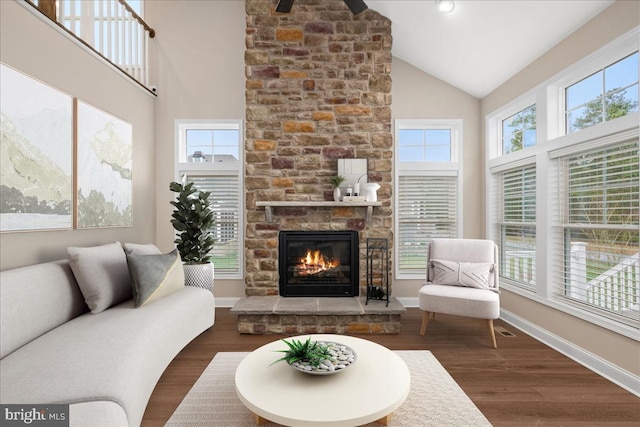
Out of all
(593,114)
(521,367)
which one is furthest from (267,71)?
(521,367)

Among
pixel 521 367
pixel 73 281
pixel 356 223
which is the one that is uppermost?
pixel 356 223

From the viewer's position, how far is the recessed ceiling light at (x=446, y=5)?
2.98 metres

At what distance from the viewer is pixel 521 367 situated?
8.34 feet

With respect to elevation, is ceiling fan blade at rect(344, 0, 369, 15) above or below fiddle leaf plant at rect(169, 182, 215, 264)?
above

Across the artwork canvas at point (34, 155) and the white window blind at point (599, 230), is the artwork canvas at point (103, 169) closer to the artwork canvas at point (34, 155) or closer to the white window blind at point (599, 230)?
the artwork canvas at point (34, 155)

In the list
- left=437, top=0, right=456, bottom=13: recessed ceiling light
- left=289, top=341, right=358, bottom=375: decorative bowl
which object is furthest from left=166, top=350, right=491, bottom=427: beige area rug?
left=437, top=0, right=456, bottom=13: recessed ceiling light

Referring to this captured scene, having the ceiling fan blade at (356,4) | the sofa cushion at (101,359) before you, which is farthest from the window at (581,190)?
the sofa cushion at (101,359)

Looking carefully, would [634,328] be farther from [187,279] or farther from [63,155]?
[63,155]

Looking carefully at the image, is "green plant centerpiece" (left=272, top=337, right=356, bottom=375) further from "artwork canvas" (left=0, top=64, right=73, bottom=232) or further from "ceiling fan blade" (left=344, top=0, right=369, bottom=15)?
"ceiling fan blade" (left=344, top=0, right=369, bottom=15)

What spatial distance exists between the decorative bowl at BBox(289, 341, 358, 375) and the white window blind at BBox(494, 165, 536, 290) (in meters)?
2.62

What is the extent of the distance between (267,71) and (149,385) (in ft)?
10.9

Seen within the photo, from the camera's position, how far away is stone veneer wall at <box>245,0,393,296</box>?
A: 12.3 feet

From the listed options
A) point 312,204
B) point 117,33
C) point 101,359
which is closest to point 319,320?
point 312,204

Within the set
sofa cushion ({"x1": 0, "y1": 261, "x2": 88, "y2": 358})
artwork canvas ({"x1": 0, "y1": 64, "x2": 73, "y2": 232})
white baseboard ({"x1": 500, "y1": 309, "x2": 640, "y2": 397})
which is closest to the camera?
sofa cushion ({"x1": 0, "y1": 261, "x2": 88, "y2": 358})
